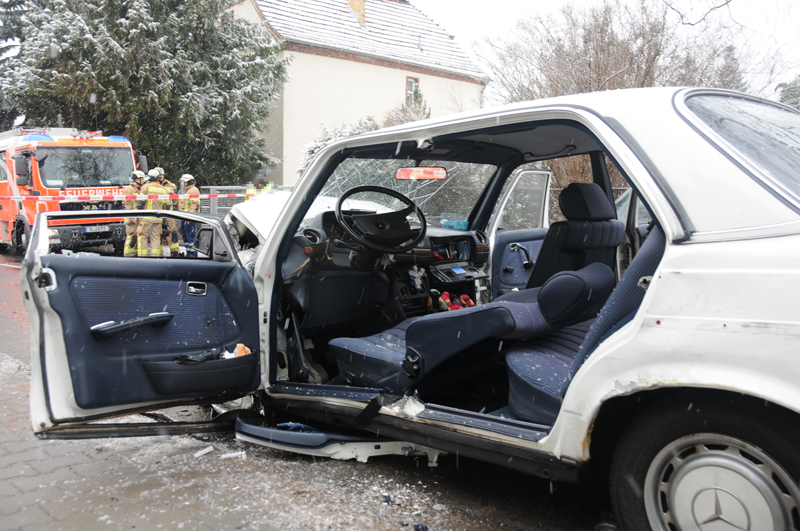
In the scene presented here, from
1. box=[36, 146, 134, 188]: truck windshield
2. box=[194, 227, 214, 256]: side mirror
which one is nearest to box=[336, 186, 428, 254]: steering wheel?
box=[194, 227, 214, 256]: side mirror

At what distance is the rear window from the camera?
70.3 inches

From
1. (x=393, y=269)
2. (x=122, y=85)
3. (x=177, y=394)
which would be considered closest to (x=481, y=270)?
(x=393, y=269)

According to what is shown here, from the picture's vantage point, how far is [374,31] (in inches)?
1049

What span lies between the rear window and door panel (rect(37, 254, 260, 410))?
240 centimetres

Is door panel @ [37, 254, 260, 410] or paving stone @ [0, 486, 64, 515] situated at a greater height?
door panel @ [37, 254, 260, 410]

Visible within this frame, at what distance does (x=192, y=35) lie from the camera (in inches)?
773

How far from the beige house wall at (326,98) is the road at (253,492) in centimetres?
2022

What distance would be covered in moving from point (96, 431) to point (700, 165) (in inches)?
110

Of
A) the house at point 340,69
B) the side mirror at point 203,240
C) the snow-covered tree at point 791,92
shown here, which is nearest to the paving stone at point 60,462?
the side mirror at point 203,240

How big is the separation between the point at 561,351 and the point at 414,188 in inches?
79.1

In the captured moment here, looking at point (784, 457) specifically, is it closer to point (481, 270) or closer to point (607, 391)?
point (607, 391)

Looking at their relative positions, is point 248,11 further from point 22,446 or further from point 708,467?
point 708,467

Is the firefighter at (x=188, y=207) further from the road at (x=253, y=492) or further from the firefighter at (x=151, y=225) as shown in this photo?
the road at (x=253, y=492)

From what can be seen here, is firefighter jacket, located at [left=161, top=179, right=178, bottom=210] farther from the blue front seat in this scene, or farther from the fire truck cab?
the blue front seat
